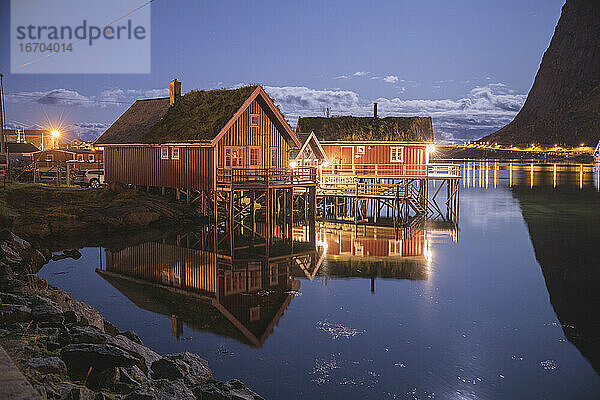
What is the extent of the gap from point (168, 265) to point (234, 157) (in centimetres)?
1133

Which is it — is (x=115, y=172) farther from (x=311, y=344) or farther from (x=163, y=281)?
(x=311, y=344)

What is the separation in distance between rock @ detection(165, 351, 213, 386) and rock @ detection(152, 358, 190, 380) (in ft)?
0.42

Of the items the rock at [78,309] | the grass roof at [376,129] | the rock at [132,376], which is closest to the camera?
the rock at [132,376]

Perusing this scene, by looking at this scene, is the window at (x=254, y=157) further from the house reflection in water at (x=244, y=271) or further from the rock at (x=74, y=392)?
the rock at (x=74, y=392)

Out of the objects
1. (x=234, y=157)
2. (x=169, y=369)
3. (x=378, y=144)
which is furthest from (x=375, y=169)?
(x=169, y=369)

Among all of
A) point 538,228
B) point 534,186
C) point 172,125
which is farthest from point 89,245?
point 534,186

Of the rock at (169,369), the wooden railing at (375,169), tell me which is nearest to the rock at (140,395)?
the rock at (169,369)

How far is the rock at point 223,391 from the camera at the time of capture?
35.1 ft

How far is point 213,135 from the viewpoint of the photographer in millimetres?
32812

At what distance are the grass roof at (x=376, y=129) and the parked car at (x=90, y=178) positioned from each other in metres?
17.6

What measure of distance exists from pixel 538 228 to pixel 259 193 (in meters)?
18.4

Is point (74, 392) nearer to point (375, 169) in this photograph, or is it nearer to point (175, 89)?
point (175, 89)

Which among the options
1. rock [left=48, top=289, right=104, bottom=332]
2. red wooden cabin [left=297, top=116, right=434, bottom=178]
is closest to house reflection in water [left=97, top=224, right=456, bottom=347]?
rock [left=48, top=289, right=104, bottom=332]

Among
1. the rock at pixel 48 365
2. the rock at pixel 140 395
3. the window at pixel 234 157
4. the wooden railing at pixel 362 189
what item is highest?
the window at pixel 234 157
